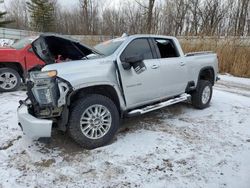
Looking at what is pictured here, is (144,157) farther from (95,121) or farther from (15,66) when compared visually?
(15,66)

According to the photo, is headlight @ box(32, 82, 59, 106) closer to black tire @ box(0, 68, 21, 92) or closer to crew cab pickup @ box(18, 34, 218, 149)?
crew cab pickup @ box(18, 34, 218, 149)

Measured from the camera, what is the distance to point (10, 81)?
22.9ft

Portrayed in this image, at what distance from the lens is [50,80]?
332 cm

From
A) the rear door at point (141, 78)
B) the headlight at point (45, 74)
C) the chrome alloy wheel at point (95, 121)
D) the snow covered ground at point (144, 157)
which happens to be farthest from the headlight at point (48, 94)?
the rear door at point (141, 78)

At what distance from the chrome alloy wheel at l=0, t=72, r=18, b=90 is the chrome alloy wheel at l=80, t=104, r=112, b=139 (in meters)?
4.38

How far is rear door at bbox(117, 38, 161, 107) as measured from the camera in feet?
13.0

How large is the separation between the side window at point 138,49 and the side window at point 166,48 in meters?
0.33

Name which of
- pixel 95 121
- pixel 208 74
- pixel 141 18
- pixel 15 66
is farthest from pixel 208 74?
pixel 141 18

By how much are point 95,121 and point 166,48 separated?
7.70 feet

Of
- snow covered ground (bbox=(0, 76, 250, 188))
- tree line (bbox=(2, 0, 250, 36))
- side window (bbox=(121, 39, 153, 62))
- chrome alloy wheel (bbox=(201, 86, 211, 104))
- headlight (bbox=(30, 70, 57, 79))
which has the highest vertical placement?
tree line (bbox=(2, 0, 250, 36))

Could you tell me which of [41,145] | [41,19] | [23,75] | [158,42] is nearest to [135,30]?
[41,19]

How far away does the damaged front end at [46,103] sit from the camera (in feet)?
10.8

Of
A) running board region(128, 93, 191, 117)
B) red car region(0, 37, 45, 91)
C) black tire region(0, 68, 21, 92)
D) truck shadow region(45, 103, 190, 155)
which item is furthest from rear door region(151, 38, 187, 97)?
black tire region(0, 68, 21, 92)

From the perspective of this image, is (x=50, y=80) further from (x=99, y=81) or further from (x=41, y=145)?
(x=41, y=145)
